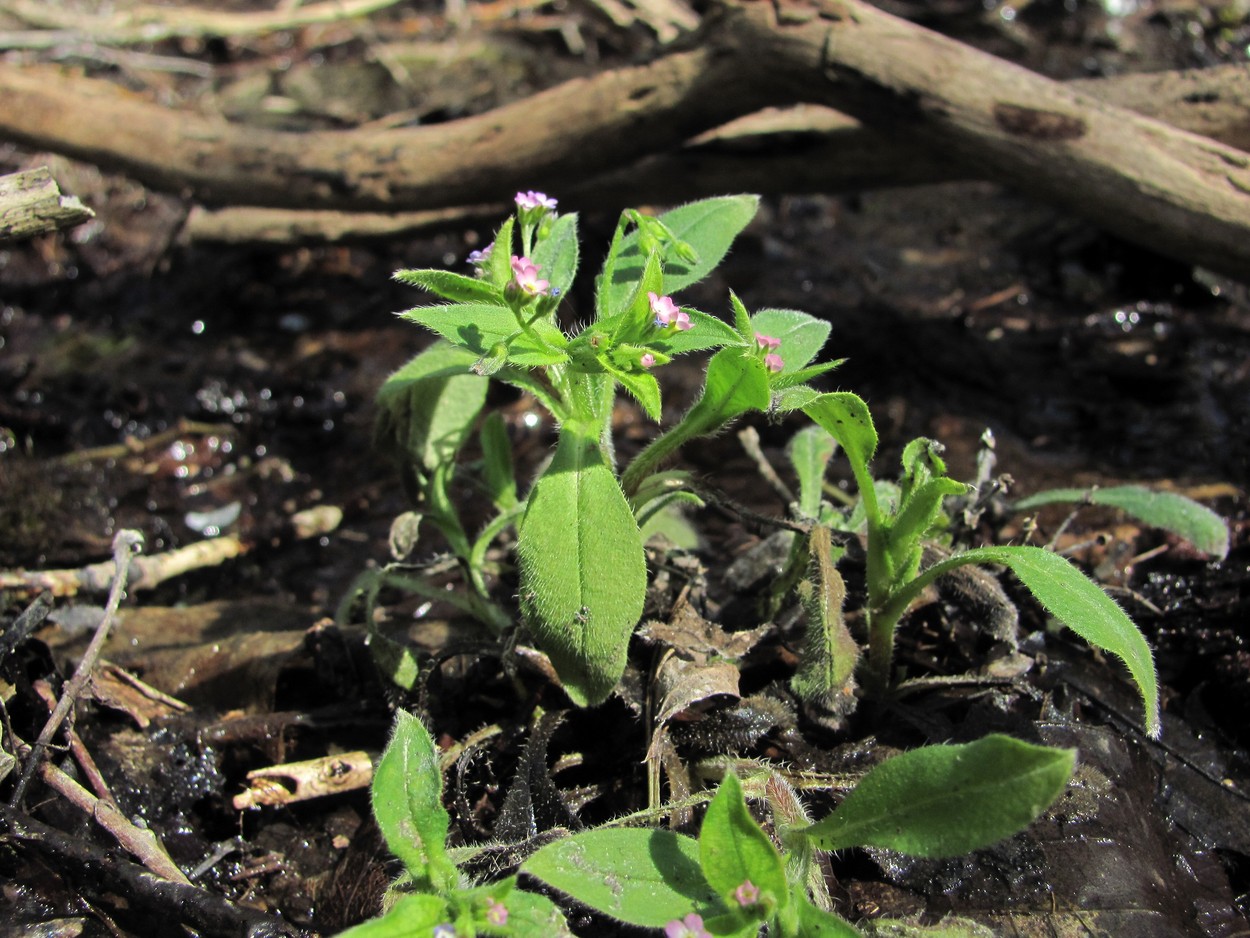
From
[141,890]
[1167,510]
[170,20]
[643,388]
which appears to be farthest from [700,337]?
[170,20]

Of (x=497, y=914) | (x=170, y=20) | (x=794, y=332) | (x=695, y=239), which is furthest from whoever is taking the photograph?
(x=170, y=20)

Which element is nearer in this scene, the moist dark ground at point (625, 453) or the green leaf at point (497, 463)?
the moist dark ground at point (625, 453)

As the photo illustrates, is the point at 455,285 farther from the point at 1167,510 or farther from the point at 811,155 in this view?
the point at 811,155

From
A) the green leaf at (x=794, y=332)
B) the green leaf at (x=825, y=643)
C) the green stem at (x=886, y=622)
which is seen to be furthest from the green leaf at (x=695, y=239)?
the green stem at (x=886, y=622)

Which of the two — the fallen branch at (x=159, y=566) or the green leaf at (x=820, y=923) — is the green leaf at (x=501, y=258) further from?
the fallen branch at (x=159, y=566)

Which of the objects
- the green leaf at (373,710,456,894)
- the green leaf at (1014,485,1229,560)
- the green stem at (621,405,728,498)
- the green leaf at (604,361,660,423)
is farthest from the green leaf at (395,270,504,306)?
the green leaf at (1014,485,1229,560)

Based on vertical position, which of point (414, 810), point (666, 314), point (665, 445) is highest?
point (666, 314)

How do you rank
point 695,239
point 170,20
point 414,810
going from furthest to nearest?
point 170,20, point 695,239, point 414,810

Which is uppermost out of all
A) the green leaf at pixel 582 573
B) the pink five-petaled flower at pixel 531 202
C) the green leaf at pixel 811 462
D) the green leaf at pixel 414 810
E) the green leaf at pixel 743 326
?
the pink five-petaled flower at pixel 531 202
